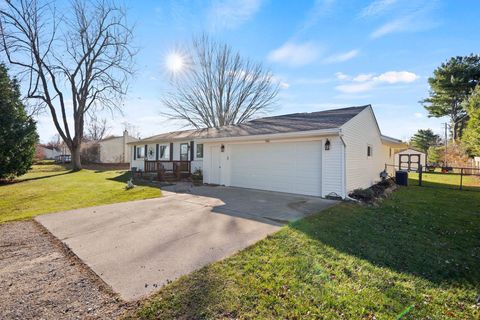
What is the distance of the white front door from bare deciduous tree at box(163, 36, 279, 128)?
12918 millimetres

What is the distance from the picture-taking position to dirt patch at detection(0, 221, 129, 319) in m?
2.36

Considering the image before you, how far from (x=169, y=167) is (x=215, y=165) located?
13.9 feet

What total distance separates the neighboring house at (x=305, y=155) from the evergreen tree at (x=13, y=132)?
8044mm

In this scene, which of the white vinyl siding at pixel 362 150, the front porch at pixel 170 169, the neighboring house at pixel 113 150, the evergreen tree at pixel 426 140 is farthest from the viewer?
the evergreen tree at pixel 426 140

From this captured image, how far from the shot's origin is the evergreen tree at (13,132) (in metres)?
12.0

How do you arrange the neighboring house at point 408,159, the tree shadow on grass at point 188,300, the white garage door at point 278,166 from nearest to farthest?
1. the tree shadow on grass at point 188,300
2. the white garage door at point 278,166
3. the neighboring house at point 408,159

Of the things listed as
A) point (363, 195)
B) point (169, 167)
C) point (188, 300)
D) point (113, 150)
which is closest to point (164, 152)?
point (169, 167)

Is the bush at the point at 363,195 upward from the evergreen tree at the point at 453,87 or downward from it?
downward

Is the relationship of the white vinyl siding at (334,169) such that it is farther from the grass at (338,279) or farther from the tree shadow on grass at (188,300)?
the tree shadow on grass at (188,300)

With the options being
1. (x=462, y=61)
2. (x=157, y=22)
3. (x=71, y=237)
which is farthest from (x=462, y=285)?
(x=462, y=61)

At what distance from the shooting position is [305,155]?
28.1 feet

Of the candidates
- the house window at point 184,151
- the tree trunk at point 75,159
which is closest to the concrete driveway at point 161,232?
the house window at point 184,151

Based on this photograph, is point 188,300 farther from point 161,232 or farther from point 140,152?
point 140,152

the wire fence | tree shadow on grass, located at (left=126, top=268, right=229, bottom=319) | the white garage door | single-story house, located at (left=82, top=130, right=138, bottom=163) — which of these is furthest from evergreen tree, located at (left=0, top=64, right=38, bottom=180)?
the wire fence
